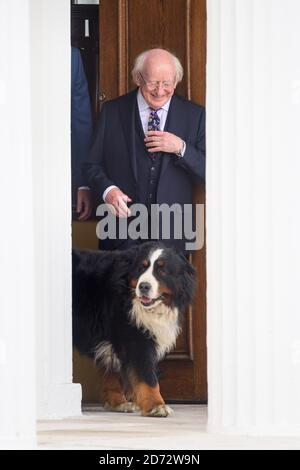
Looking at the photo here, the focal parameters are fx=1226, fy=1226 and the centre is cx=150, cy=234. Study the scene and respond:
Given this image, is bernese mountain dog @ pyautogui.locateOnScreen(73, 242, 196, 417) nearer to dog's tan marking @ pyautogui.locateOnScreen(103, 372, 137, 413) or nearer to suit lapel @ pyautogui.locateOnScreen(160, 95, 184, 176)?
dog's tan marking @ pyautogui.locateOnScreen(103, 372, 137, 413)

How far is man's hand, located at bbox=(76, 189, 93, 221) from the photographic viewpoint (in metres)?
5.89

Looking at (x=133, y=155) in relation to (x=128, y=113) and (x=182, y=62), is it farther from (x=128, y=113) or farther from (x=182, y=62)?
(x=182, y=62)

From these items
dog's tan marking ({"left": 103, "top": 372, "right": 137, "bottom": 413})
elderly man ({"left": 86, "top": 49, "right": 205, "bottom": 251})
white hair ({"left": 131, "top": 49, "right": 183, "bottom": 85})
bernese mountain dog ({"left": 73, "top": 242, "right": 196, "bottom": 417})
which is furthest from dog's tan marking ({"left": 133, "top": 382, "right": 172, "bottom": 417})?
white hair ({"left": 131, "top": 49, "right": 183, "bottom": 85})

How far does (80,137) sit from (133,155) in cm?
28

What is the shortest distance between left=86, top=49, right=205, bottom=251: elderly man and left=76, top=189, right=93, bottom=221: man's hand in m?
0.07

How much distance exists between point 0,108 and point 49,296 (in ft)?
4.53

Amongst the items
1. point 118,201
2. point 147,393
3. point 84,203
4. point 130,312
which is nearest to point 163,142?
point 118,201
